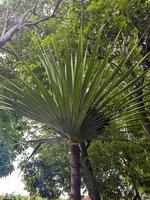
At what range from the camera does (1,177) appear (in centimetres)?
1119

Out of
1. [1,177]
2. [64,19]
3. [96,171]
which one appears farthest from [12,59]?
[1,177]

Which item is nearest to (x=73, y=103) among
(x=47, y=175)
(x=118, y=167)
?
(x=118, y=167)

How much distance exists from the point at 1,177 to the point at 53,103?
1011 cm

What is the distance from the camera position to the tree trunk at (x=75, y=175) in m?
1.72

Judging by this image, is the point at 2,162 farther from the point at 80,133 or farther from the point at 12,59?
the point at 80,133

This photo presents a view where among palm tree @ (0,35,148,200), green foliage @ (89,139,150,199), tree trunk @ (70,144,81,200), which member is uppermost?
green foliage @ (89,139,150,199)

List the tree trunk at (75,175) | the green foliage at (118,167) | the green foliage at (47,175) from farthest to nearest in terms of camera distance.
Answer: the green foliage at (47,175) → the green foliage at (118,167) → the tree trunk at (75,175)

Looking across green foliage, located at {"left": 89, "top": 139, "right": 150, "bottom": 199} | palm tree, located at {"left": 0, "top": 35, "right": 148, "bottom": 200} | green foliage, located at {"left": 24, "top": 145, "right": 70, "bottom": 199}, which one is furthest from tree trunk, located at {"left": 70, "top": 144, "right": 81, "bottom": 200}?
green foliage, located at {"left": 24, "top": 145, "right": 70, "bottom": 199}

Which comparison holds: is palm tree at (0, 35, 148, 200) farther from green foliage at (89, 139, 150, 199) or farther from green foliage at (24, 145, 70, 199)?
green foliage at (24, 145, 70, 199)

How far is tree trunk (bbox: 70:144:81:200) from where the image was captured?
1716 millimetres

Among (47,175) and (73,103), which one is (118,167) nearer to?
(47,175)

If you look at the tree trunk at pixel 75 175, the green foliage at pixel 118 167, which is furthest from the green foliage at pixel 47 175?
the tree trunk at pixel 75 175

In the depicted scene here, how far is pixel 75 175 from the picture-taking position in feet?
5.77

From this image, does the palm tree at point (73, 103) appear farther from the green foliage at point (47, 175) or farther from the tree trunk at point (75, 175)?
the green foliage at point (47, 175)
